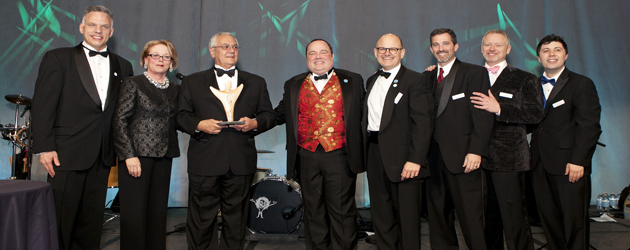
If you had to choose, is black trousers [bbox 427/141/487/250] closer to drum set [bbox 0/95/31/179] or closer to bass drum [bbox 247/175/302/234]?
bass drum [bbox 247/175/302/234]

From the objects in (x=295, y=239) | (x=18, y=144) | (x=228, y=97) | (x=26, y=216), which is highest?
(x=228, y=97)

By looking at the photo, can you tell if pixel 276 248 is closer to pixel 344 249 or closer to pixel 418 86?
pixel 344 249

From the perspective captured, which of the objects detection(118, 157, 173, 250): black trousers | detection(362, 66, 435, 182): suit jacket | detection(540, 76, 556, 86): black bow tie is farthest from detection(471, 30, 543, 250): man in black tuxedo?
detection(118, 157, 173, 250): black trousers

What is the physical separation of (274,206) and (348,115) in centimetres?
148

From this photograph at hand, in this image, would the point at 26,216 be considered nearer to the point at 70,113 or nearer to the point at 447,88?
the point at 70,113

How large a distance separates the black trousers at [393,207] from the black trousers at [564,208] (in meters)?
1.03

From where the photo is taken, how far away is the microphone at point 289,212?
3.75 meters

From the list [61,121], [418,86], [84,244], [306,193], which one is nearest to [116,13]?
[61,121]

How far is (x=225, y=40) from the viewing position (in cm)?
283

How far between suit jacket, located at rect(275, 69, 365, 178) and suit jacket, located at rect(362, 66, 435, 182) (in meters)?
0.18

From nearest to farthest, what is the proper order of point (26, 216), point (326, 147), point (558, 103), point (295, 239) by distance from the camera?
1. point (26, 216)
2. point (326, 147)
3. point (558, 103)
4. point (295, 239)

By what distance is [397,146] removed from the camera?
105 inches

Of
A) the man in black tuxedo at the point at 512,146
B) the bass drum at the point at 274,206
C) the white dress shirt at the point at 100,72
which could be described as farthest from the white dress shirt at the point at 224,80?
the man in black tuxedo at the point at 512,146

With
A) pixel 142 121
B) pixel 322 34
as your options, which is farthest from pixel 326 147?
pixel 322 34
